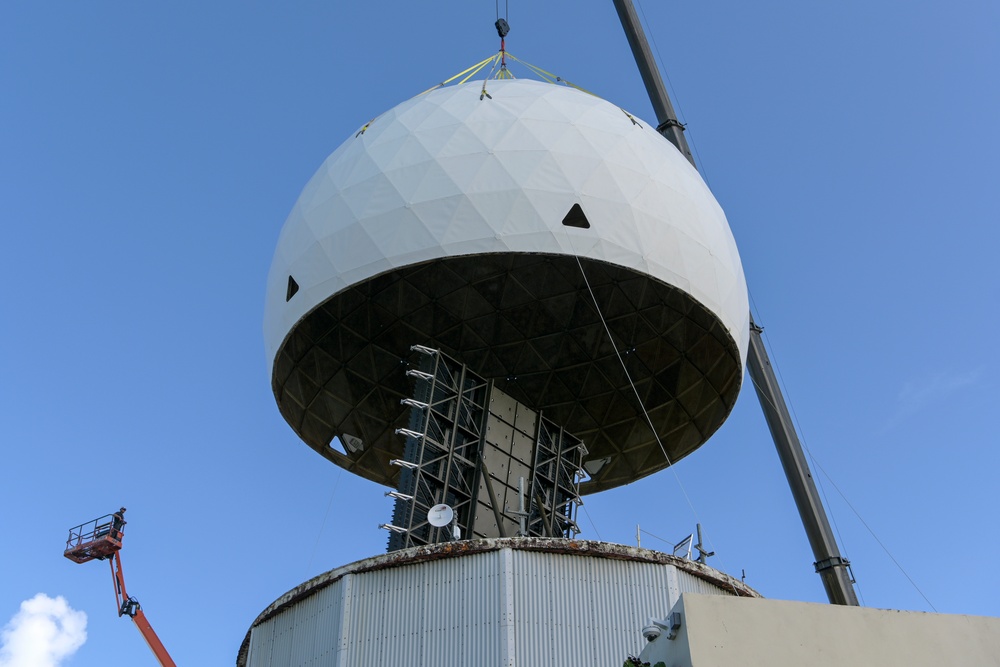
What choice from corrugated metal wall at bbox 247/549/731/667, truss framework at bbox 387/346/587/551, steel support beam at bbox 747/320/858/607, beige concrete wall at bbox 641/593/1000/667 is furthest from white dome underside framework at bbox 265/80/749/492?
beige concrete wall at bbox 641/593/1000/667

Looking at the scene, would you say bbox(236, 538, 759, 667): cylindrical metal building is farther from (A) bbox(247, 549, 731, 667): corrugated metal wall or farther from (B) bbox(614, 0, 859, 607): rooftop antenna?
(B) bbox(614, 0, 859, 607): rooftop antenna

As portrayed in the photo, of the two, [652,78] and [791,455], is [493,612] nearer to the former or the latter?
[791,455]

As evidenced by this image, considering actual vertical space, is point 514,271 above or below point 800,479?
below

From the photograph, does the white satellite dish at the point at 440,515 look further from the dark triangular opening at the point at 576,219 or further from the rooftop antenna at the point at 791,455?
the rooftop antenna at the point at 791,455

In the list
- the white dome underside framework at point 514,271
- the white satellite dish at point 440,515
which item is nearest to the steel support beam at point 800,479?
the white dome underside framework at point 514,271

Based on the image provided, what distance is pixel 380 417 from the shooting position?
2764 centimetres

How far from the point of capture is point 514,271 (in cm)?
2312

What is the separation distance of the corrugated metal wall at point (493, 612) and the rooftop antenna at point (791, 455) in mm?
11268

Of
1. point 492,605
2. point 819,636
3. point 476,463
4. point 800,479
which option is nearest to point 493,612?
point 492,605

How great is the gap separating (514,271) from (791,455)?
13124 mm

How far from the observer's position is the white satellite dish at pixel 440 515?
22.2m

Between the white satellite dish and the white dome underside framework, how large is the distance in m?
4.39

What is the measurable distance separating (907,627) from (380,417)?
16118 mm

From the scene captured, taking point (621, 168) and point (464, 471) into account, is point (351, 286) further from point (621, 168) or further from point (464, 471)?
point (621, 168)
